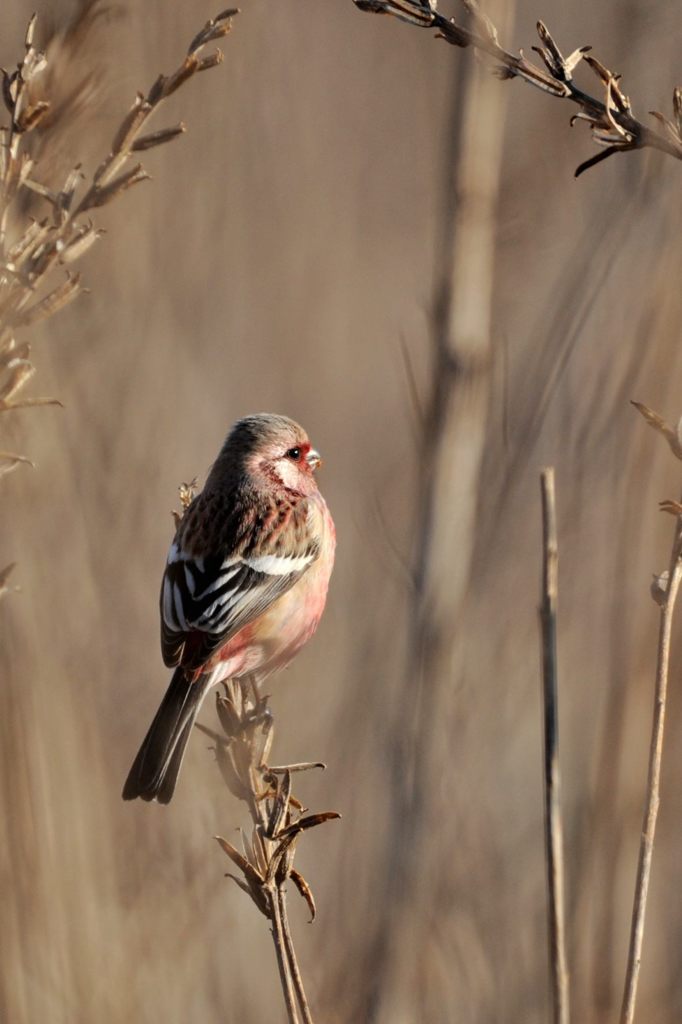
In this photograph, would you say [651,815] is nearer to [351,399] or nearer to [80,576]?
[80,576]

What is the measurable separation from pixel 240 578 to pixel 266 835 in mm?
1561

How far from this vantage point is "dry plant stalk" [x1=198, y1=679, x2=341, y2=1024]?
1.44 metres

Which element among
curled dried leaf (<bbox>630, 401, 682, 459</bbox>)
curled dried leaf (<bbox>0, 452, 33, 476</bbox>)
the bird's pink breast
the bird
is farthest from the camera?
the bird's pink breast

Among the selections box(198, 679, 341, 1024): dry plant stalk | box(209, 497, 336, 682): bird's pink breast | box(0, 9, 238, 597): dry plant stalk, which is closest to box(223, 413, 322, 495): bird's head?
box(209, 497, 336, 682): bird's pink breast

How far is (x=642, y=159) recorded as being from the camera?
3.11 metres

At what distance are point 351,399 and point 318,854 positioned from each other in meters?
1.64

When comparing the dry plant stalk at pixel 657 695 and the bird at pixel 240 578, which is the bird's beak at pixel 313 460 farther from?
the dry plant stalk at pixel 657 695

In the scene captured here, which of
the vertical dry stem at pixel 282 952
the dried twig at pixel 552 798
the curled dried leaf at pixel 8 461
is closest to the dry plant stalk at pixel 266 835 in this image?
the vertical dry stem at pixel 282 952

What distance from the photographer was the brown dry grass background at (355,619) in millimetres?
2686

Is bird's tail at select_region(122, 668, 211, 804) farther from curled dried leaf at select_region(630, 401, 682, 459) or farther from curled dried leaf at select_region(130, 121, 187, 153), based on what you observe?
curled dried leaf at select_region(630, 401, 682, 459)

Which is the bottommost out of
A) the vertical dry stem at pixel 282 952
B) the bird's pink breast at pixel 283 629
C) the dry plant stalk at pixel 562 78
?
the vertical dry stem at pixel 282 952

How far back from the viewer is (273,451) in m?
3.31

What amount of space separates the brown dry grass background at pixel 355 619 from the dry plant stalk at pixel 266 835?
0.71 m

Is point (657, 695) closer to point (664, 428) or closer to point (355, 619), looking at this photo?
point (664, 428)
